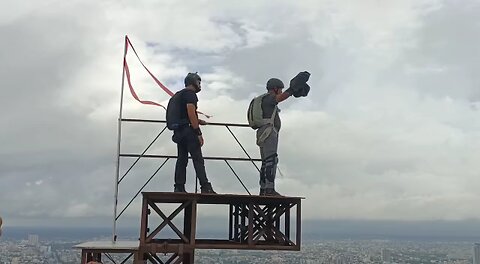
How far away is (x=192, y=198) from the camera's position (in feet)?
36.5

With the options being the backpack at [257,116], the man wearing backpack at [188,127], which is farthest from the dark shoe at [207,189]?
the backpack at [257,116]

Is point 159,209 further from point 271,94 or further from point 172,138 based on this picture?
point 271,94

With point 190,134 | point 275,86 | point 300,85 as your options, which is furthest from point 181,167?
point 300,85

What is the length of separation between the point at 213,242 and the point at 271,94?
3.05 meters

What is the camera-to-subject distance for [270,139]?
38.9 ft

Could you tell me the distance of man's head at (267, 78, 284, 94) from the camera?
1202 centimetres

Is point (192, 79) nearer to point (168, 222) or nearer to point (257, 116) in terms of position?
point (257, 116)

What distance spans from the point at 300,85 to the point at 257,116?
3.38ft

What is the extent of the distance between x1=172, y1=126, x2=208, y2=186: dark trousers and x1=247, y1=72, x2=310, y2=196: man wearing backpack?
117 cm

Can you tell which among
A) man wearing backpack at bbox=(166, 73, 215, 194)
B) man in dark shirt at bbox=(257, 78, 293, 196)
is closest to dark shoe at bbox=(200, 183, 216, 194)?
man wearing backpack at bbox=(166, 73, 215, 194)

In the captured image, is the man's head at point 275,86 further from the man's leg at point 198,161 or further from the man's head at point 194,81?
the man's leg at point 198,161

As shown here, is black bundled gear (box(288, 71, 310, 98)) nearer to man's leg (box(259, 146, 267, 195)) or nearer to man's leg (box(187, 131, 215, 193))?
man's leg (box(259, 146, 267, 195))

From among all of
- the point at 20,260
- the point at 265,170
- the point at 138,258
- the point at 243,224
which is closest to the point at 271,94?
the point at 265,170

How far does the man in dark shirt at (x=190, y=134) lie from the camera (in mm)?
11469
